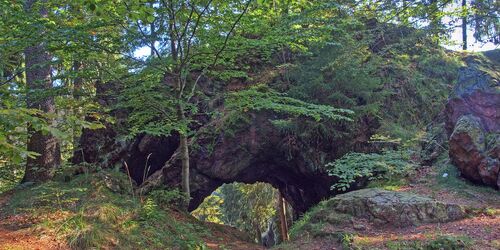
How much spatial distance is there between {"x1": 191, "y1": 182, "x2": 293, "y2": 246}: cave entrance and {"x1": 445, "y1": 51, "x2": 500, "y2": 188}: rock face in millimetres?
9130

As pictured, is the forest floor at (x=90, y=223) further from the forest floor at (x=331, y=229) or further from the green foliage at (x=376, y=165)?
the green foliage at (x=376, y=165)

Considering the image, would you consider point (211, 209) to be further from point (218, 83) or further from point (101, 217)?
point (101, 217)

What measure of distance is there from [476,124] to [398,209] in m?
3.18

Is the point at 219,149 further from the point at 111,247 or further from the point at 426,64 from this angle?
the point at 426,64

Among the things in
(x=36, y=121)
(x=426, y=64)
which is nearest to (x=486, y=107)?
(x=426, y=64)

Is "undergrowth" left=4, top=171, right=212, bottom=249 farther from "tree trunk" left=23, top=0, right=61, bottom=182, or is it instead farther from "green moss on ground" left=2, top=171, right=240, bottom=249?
"tree trunk" left=23, top=0, right=61, bottom=182

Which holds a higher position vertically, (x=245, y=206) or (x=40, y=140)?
(x=40, y=140)

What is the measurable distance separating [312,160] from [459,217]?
16.0ft

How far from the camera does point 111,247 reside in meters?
5.39

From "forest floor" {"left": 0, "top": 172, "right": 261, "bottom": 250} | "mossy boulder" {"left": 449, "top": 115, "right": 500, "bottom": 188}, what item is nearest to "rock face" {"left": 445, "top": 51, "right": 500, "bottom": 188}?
"mossy boulder" {"left": 449, "top": 115, "right": 500, "bottom": 188}

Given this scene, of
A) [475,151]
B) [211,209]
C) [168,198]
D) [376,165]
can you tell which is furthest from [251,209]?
[475,151]

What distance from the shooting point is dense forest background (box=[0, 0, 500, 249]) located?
22.8 feet

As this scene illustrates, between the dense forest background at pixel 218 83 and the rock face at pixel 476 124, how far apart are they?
3.76ft

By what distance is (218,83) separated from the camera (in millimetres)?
11680
